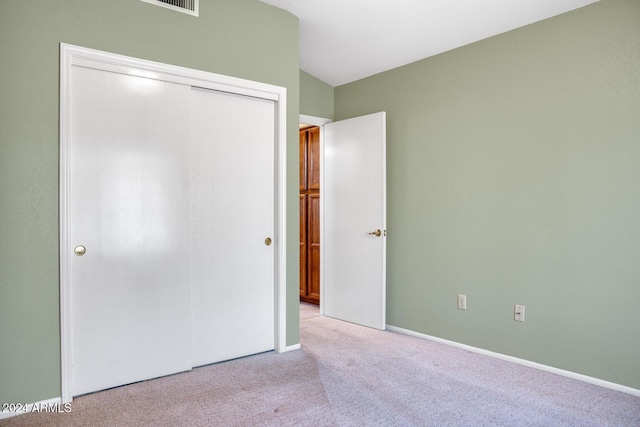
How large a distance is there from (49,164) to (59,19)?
80 centimetres

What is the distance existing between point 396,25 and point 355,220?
174 cm

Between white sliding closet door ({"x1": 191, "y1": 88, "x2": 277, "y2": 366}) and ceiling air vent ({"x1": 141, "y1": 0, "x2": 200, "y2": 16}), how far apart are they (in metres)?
0.50

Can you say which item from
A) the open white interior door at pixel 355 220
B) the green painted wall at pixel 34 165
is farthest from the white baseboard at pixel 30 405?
the open white interior door at pixel 355 220

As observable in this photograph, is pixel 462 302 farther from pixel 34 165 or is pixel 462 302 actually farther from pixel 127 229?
pixel 34 165

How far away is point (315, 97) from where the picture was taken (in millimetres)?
4430

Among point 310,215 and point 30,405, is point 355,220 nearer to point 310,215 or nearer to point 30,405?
point 310,215

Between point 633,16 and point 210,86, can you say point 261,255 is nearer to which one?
point 210,86

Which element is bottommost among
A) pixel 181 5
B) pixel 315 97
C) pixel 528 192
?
pixel 528 192

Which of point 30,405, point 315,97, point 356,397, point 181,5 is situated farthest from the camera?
point 315,97

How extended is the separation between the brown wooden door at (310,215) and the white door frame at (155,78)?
65.2 inches

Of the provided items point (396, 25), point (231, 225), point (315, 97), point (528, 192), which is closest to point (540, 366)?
point (528, 192)

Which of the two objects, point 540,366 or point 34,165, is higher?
point 34,165

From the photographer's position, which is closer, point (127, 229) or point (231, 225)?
point (127, 229)

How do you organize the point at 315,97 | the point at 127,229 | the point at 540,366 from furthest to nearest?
the point at 315,97 < the point at 540,366 < the point at 127,229
